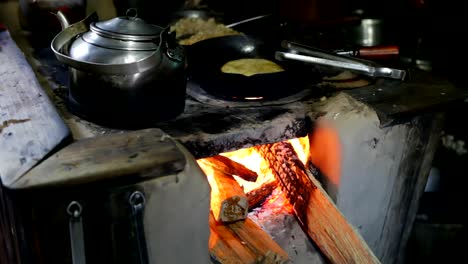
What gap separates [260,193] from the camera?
255 cm

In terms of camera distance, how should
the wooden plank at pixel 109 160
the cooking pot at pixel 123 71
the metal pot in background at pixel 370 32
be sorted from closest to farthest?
the wooden plank at pixel 109 160, the cooking pot at pixel 123 71, the metal pot in background at pixel 370 32

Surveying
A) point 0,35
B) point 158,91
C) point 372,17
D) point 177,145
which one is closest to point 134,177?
point 177,145

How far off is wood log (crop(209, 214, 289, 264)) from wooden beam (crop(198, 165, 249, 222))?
0.05 meters

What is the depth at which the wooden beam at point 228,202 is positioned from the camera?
230cm

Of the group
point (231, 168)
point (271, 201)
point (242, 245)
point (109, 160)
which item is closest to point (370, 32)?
point (271, 201)

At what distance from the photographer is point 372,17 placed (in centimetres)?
402

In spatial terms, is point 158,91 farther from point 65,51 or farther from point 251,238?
point 251,238

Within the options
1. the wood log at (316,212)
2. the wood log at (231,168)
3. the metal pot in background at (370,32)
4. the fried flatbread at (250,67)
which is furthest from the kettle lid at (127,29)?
the metal pot in background at (370,32)

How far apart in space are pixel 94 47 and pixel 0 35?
4.74 feet

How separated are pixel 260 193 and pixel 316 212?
1.23ft

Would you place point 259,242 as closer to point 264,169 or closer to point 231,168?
point 231,168

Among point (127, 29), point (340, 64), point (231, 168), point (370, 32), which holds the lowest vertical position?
point (231, 168)

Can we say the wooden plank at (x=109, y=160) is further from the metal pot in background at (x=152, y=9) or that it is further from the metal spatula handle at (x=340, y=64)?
the metal pot in background at (x=152, y=9)

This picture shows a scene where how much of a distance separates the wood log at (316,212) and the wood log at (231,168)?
16cm
